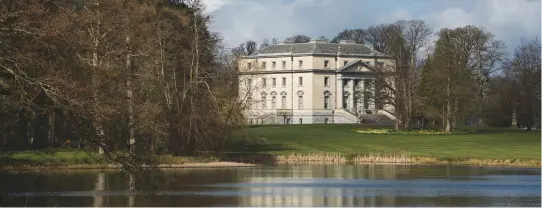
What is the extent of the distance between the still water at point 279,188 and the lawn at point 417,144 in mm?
9521

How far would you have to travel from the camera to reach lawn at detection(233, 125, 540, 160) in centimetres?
4978

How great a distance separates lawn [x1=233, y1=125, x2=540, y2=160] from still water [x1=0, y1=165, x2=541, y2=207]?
952 centimetres

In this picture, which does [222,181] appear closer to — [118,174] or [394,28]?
[118,174]

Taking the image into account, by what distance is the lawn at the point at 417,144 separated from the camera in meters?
49.8

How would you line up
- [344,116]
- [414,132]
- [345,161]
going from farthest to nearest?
[344,116] < [414,132] < [345,161]

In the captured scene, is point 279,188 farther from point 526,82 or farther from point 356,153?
point 526,82

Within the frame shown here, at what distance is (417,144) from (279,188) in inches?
1204

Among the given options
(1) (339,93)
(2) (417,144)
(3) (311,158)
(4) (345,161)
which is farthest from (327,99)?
(4) (345,161)

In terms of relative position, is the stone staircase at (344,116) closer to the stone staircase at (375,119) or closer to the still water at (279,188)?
the stone staircase at (375,119)

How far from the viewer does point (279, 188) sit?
30.3 meters

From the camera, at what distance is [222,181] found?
33.2 metres

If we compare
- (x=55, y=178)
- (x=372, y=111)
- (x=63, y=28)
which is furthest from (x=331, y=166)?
(x=372, y=111)

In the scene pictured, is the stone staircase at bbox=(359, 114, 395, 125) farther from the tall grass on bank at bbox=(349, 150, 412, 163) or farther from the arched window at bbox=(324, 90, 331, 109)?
the tall grass on bank at bbox=(349, 150, 412, 163)

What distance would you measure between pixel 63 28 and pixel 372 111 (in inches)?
3692
